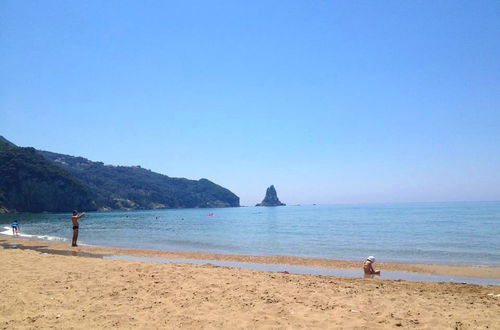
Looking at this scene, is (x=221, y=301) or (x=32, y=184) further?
(x=32, y=184)

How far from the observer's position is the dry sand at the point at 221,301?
6.71m

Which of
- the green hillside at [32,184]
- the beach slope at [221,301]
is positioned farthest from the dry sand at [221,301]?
the green hillside at [32,184]

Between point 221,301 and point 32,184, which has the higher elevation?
point 32,184

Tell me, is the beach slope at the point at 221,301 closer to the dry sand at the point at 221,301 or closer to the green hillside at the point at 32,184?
the dry sand at the point at 221,301

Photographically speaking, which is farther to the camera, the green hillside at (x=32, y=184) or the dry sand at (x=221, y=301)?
the green hillside at (x=32, y=184)

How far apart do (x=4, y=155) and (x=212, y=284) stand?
131 metres

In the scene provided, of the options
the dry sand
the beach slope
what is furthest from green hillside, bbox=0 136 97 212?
the beach slope

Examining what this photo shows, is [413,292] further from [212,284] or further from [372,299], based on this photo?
[212,284]

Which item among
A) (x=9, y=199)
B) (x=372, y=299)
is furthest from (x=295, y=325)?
(x=9, y=199)

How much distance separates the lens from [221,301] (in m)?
8.19

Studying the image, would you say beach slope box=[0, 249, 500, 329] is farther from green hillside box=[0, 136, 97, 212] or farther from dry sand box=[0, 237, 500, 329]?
green hillside box=[0, 136, 97, 212]

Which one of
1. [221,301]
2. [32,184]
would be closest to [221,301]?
[221,301]

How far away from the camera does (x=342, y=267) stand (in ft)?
55.0

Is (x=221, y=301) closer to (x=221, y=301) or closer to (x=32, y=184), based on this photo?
(x=221, y=301)
